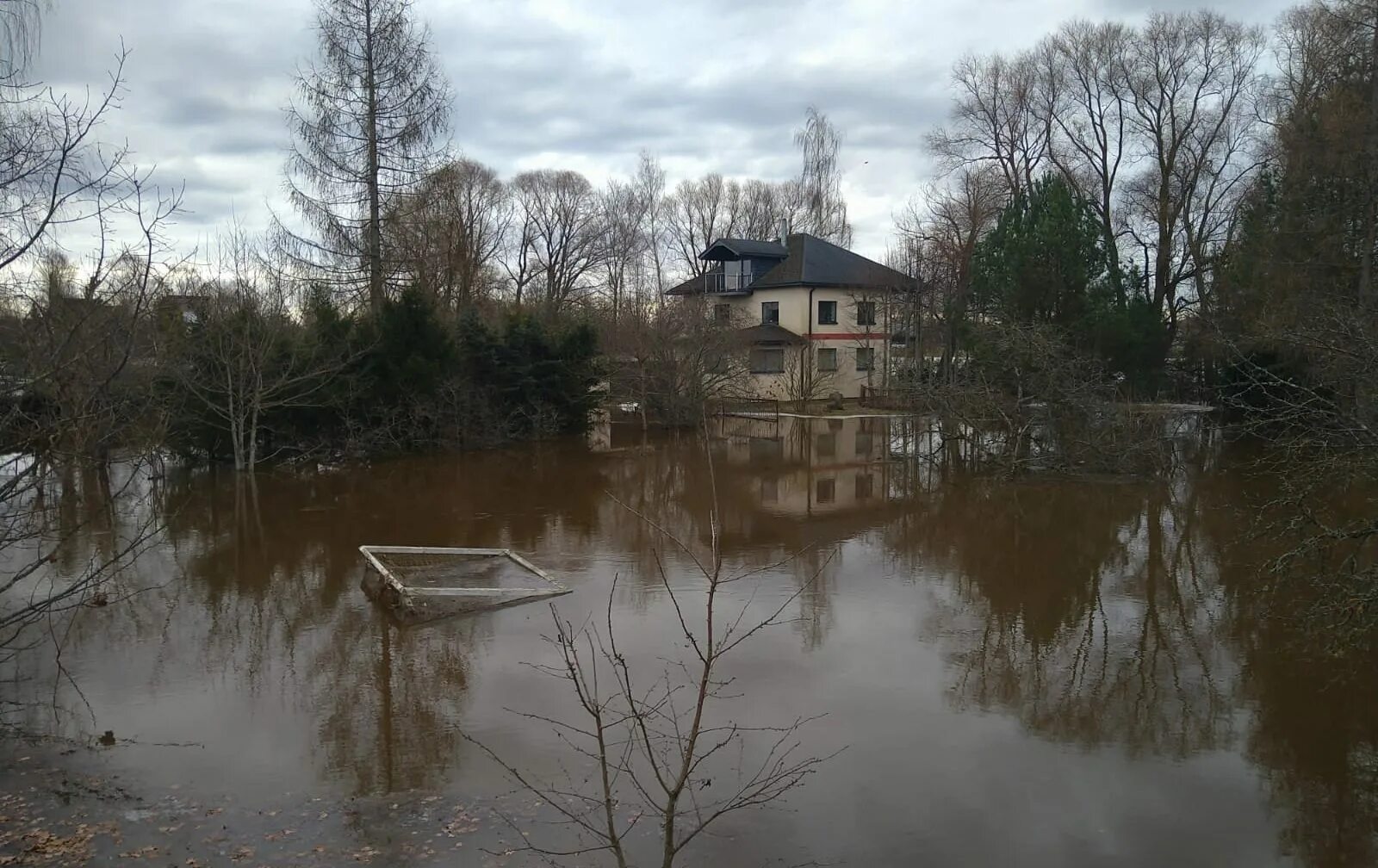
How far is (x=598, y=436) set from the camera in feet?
93.8

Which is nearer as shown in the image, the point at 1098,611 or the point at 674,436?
the point at 1098,611

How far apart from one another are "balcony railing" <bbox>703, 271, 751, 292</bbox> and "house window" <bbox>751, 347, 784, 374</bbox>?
159 inches

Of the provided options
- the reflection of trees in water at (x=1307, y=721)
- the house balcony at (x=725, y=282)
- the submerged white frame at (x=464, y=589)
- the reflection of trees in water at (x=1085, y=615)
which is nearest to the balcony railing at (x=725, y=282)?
the house balcony at (x=725, y=282)

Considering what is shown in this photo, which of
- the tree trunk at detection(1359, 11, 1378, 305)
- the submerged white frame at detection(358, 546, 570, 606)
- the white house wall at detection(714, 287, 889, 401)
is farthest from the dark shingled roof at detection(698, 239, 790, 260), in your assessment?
the submerged white frame at detection(358, 546, 570, 606)

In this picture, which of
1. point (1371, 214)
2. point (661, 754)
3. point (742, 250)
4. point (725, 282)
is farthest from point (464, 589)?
point (725, 282)

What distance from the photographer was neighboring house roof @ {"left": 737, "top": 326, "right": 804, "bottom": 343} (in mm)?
39250

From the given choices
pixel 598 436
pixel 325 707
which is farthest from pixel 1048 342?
pixel 325 707

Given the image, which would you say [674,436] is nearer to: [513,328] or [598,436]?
[598,436]

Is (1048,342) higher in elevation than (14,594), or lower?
higher

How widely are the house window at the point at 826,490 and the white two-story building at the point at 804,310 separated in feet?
54.8

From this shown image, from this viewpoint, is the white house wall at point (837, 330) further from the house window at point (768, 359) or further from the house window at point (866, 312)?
the house window at point (866, 312)

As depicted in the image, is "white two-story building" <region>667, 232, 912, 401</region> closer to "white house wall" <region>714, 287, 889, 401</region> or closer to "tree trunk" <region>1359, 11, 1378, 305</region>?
"white house wall" <region>714, 287, 889, 401</region>

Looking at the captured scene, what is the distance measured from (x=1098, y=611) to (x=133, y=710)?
29.6 feet

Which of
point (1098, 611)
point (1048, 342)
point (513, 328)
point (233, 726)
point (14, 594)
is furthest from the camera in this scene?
point (513, 328)
